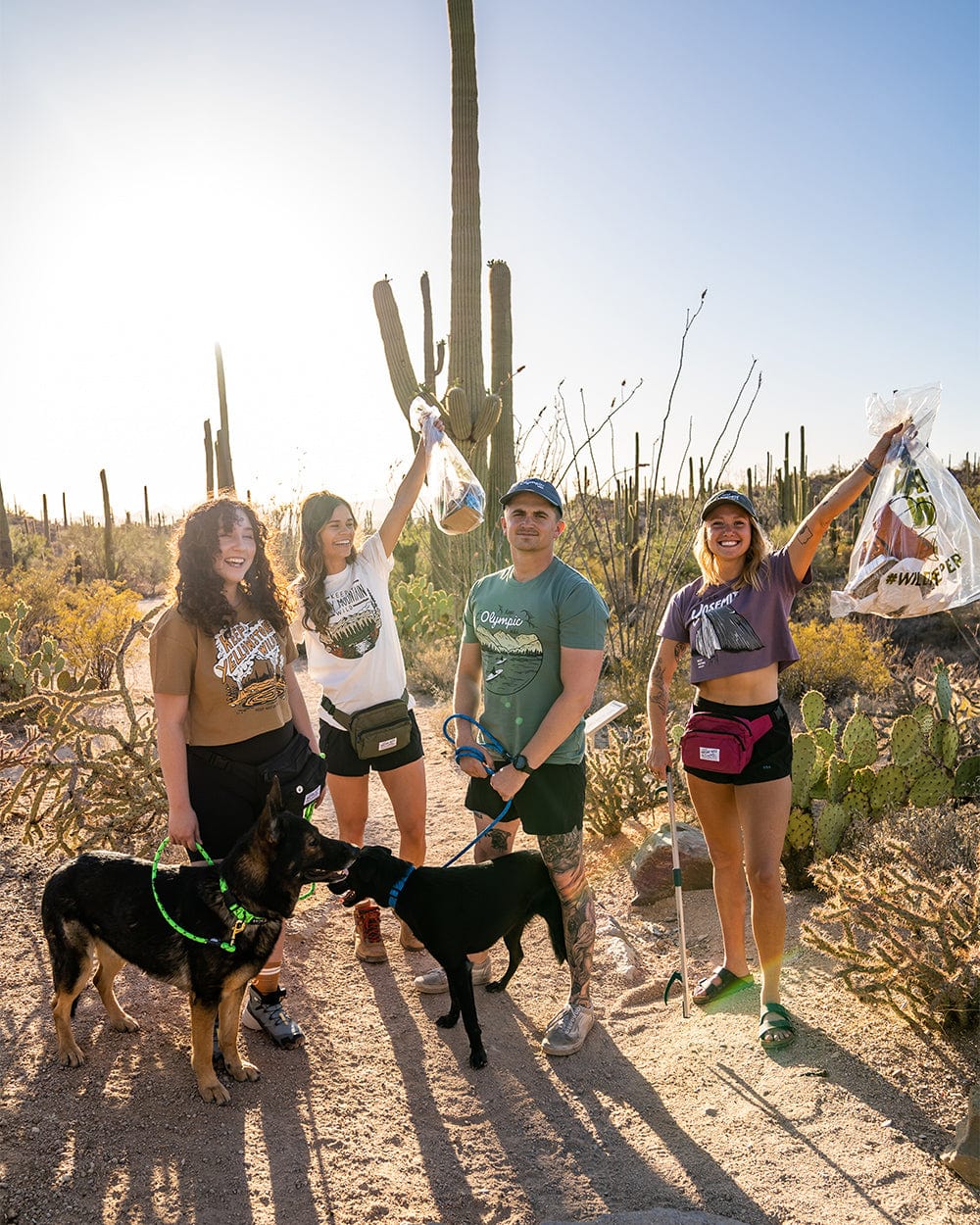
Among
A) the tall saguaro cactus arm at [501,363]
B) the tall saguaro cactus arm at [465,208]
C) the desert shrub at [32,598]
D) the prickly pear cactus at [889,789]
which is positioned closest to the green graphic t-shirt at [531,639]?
the prickly pear cactus at [889,789]

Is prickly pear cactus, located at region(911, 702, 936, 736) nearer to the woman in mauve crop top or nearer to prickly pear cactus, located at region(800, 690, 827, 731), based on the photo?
prickly pear cactus, located at region(800, 690, 827, 731)

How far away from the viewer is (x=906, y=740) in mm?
4797

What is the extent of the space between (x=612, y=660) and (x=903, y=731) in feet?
13.0

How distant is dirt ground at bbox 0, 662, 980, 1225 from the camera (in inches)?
101

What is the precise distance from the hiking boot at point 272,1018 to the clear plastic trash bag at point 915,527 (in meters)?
2.63

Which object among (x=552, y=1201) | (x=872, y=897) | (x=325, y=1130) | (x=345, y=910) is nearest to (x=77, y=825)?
(x=345, y=910)

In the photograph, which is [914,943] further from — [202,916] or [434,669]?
[434,669]

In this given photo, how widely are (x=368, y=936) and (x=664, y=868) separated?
5.34ft

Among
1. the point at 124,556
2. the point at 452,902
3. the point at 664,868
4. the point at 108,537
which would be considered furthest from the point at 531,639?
the point at 124,556

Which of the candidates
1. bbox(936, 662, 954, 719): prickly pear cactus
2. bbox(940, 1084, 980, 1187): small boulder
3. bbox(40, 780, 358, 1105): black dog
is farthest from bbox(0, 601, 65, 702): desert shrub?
bbox(940, 1084, 980, 1187): small boulder

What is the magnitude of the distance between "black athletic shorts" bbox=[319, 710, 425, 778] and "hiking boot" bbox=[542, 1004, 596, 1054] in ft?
3.96

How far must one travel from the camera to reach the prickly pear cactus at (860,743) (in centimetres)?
482

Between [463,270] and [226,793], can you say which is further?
[463,270]

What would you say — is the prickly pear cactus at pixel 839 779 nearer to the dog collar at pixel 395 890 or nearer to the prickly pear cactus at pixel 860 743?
the prickly pear cactus at pixel 860 743
